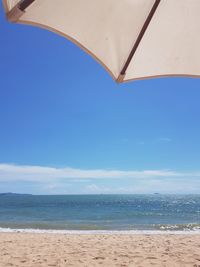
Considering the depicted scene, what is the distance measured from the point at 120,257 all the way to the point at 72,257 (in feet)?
3.58

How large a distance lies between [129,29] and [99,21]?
8.2 inches

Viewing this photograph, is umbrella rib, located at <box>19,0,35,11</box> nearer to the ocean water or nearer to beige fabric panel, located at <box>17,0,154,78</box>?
beige fabric panel, located at <box>17,0,154,78</box>

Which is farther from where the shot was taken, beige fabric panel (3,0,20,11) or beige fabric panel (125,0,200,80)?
beige fabric panel (125,0,200,80)

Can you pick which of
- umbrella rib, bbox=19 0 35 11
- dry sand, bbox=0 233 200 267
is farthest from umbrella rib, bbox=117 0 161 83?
dry sand, bbox=0 233 200 267

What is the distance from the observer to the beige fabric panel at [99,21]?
1870 mm

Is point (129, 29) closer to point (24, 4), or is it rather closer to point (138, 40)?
point (138, 40)

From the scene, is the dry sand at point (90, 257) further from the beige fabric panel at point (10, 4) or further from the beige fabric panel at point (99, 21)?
the beige fabric panel at point (10, 4)

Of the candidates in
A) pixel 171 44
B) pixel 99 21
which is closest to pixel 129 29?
pixel 99 21

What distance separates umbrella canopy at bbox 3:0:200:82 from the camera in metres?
1.89

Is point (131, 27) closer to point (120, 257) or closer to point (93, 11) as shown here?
point (93, 11)

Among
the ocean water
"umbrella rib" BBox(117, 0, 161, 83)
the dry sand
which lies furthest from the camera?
the ocean water

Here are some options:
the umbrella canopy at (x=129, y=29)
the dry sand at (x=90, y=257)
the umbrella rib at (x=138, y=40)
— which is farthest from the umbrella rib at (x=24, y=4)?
the dry sand at (x=90, y=257)

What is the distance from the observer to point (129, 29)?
2102 mm

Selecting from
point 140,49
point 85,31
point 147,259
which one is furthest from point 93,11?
point 147,259
